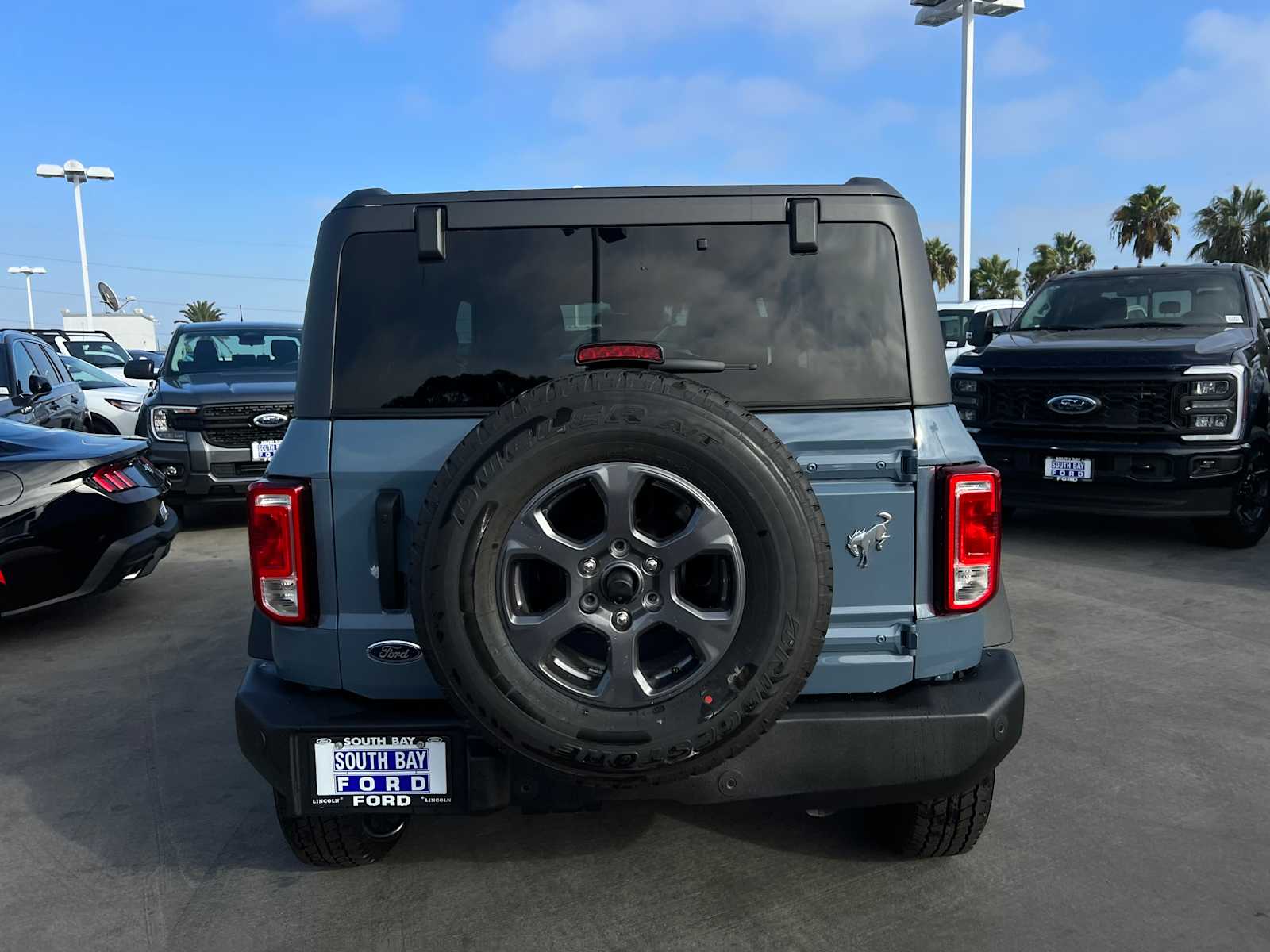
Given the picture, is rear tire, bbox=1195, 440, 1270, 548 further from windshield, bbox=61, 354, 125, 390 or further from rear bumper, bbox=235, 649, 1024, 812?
windshield, bbox=61, 354, 125, 390

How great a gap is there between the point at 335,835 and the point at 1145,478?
19.3 ft

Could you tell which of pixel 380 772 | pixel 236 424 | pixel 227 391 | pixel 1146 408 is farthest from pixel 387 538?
pixel 227 391

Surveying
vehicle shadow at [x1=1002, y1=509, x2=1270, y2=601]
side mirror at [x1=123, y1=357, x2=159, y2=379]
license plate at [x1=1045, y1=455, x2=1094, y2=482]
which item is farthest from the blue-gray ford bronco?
side mirror at [x1=123, y1=357, x2=159, y2=379]

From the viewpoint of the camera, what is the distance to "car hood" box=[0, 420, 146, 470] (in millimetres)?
5430

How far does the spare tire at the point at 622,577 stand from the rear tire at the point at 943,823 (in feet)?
2.87

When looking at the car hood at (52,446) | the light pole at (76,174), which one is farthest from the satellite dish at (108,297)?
the car hood at (52,446)

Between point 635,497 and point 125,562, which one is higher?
point 635,497

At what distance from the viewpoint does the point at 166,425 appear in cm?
833

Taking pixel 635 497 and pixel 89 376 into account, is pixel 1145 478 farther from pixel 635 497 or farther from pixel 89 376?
pixel 89 376

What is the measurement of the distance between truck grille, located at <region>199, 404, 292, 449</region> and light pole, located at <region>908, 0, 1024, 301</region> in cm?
2109

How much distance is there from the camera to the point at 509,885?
292 cm

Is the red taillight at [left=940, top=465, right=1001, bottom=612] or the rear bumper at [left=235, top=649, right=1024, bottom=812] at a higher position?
the red taillight at [left=940, top=465, right=1001, bottom=612]

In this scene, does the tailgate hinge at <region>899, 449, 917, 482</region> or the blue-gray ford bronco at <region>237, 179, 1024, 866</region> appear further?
the tailgate hinge at <region>899, 449, 917, 482</region>

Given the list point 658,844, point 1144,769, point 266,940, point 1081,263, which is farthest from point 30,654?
point 1081,263
